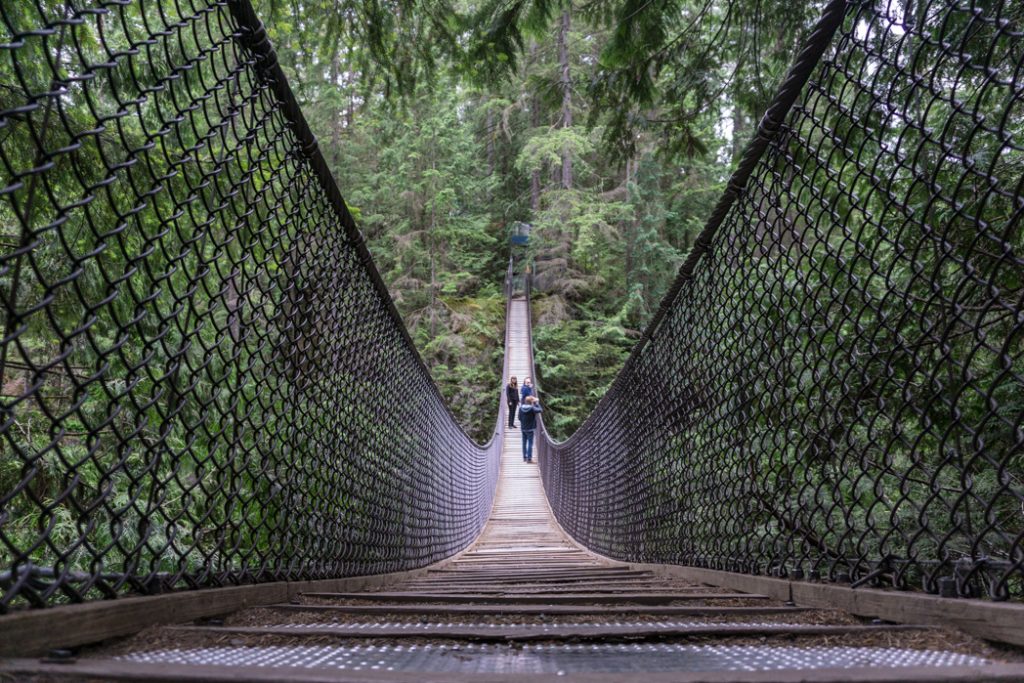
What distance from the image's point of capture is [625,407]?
4.18 m

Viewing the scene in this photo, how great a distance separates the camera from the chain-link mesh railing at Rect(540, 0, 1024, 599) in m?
1.22

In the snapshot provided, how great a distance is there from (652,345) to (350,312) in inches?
64.7

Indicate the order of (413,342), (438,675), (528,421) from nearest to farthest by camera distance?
(438,675), (413,342), (528,421)

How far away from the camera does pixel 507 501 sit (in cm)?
943

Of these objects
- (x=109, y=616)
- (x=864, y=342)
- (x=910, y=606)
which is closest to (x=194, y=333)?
(x=109, y=616)

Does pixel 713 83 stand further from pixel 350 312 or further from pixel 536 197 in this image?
pixel 536 197

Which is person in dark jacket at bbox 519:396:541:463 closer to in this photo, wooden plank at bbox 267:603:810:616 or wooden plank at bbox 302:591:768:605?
wooden plank at bbox 302:591:768:605

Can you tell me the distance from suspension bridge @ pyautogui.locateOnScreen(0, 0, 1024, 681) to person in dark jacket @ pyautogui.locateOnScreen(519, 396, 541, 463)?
245 inches

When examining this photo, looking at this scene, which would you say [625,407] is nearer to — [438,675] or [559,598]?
[559,598]

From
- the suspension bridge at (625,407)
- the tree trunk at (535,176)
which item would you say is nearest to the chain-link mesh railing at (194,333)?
the suspension bridge at (625,407)

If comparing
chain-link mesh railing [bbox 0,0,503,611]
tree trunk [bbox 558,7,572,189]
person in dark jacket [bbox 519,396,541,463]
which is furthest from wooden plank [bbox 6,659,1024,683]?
tree trunk [bbox 558,7,572,189]

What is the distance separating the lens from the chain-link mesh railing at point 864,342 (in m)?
1.22

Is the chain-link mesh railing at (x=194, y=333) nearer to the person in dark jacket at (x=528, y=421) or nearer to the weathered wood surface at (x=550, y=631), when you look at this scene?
the weathered wood surface at (x=550, y=631)

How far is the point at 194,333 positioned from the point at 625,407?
315 cm
